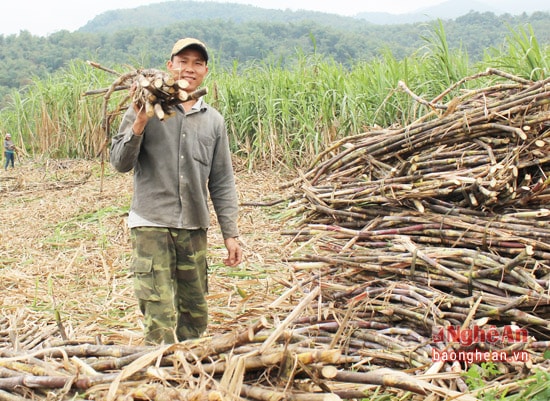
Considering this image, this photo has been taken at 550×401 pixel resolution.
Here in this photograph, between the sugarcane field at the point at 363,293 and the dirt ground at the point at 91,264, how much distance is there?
0.08 ft

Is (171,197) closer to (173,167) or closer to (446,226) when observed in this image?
(173,167)

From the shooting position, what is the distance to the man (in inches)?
105

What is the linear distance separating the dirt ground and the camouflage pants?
16 cm

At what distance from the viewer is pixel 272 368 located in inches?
62.0

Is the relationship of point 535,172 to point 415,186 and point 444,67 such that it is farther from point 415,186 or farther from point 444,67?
point 444,67

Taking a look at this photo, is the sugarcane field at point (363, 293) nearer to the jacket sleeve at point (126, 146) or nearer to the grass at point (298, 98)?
the jacket sleeve at point (126, 146)

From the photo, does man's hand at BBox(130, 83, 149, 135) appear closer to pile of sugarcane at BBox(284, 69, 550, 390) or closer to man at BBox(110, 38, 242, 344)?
man at BBox(110, 38, 242, 344)

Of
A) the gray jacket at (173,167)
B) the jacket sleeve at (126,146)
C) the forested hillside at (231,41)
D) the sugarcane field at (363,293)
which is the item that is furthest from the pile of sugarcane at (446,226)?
the forested hillside at (231,41)

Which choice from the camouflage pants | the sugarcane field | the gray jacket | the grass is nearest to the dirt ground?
the sugarcane field

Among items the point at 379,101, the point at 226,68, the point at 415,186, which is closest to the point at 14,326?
the point at 415,186

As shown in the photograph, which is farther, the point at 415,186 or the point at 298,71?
the point at 298,71

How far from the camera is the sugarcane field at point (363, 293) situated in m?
1.62

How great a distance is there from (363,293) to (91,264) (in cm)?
287

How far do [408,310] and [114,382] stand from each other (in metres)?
1.44
